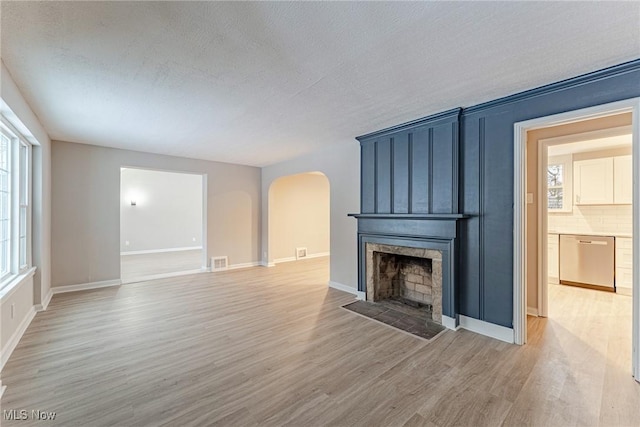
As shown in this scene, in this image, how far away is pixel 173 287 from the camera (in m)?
4.86

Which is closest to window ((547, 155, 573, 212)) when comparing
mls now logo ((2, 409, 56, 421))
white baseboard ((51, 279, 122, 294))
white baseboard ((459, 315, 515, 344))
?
white baseboard ((459, 315, 515, 344))

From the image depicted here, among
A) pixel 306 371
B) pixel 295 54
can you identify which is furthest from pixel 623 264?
pixel 295 54

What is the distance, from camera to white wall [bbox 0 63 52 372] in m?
2.43

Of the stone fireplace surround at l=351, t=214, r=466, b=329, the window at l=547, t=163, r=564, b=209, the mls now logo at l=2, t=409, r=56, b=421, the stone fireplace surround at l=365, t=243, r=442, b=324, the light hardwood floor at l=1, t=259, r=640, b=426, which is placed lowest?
the light hardwood floor at l=1, t=259, r=640, b=426

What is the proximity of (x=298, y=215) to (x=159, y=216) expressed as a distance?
17.7 feet

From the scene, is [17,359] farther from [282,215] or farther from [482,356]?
[282,215]

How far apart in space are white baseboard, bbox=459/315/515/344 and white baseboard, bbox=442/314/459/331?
0.34 ft

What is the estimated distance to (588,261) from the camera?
450cm

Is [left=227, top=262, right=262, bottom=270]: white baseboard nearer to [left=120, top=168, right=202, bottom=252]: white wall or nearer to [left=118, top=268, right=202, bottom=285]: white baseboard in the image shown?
[left=118, top=268, right=202, bottom=285]: white baseboard

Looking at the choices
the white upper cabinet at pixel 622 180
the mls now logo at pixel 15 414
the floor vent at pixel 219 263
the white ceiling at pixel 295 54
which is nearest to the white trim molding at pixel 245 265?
the floor vent at pixel 219 263

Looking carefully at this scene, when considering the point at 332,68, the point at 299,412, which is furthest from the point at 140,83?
the point at 299,412

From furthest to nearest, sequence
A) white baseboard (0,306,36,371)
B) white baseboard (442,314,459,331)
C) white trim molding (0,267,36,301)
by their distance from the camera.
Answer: white baseboard (442,314,459,331), white trim molding (0,267,36,301), white baseboard (0,306,36,371)

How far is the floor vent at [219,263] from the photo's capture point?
618cm

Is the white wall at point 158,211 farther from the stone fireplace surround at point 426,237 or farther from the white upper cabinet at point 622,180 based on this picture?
the white upper cabinet at point 622,180
